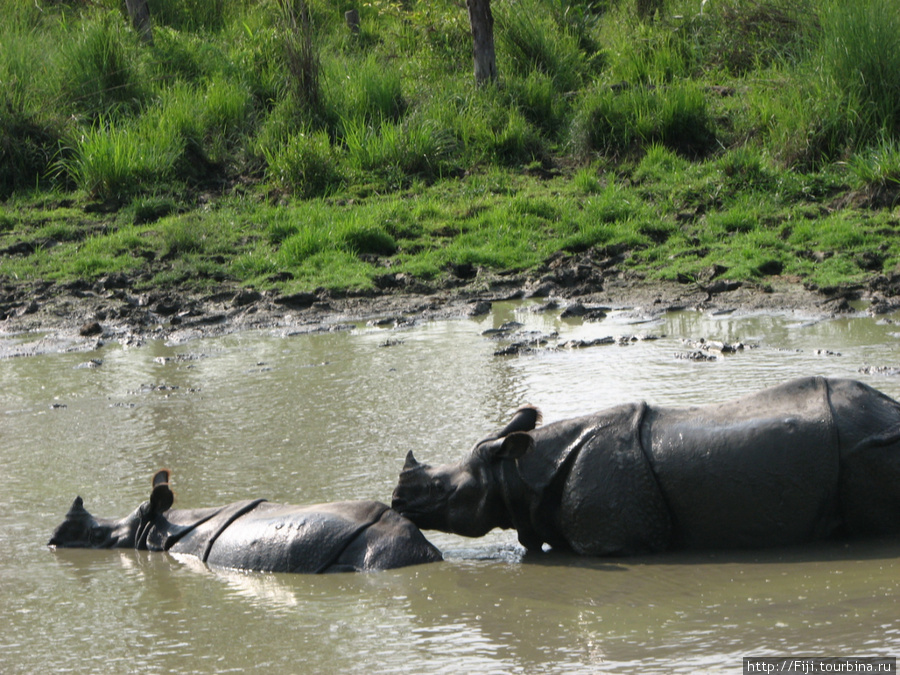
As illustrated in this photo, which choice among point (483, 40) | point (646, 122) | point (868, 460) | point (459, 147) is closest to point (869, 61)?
point (646, 122)

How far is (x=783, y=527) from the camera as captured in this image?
3.41 meters

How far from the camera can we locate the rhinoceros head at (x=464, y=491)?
362 centimetres

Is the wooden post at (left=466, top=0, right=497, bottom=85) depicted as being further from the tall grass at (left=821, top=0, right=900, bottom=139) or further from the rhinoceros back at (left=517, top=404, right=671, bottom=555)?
the rhinoceros back at (left=517, top=404, right=671, bottom=555)

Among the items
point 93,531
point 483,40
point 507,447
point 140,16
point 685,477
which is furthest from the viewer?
point 140,16

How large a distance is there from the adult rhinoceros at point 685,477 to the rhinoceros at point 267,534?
5.7 inches

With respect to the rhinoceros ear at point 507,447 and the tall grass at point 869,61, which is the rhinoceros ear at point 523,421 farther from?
the tall grass at point 869,61

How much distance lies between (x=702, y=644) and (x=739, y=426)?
91 cm

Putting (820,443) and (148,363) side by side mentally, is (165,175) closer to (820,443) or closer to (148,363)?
(148,363)

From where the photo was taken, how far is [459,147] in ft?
38.6

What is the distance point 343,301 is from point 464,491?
204 inches

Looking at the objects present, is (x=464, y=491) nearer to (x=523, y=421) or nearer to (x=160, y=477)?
(x=523, y=421)

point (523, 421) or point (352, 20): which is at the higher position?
point (352, 20)

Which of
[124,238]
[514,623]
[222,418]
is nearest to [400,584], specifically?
[514,623]

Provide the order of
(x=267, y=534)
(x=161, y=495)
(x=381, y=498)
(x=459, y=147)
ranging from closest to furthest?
(x=267, y=534)
(x=161, y=495)
(x=381, y=498)
(x=459, y=147)
